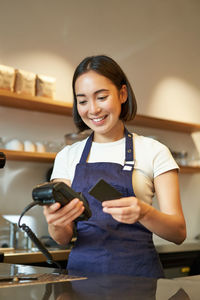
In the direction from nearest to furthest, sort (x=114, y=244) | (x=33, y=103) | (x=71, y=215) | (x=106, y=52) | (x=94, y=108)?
(x=71, y=215) < (x=114, y=244) < (x=94, y=108) < (x=33, y=103) < (x=106, y=52)

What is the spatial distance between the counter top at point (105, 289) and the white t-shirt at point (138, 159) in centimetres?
54

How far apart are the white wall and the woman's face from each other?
5.77 ft

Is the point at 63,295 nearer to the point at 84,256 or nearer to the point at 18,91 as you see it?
the point at 84,256

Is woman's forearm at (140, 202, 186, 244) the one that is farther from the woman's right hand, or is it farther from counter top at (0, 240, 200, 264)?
counter top at (0, 240, 200, 264)

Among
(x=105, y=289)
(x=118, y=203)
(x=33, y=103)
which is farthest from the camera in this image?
(x=33, y=103)

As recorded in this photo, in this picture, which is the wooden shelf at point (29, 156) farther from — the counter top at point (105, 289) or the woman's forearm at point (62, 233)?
the counter top at point (105, 289)

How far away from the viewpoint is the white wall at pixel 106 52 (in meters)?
3.31

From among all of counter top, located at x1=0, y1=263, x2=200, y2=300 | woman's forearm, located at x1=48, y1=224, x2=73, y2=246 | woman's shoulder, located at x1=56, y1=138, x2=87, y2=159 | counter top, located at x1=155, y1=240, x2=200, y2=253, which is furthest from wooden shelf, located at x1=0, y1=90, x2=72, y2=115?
counter top, located at x1=0, y1=263, x2=200, y2=300

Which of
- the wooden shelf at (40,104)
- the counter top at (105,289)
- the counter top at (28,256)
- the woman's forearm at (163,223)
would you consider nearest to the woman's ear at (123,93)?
the woman's forearm at (163,223)

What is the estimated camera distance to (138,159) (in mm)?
1576

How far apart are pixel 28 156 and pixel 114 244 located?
1.71m

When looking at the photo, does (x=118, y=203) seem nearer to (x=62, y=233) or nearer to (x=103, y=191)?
(x=103, y=191)

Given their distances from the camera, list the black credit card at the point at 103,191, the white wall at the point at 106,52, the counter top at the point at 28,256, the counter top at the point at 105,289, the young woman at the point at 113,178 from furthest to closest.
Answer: the white wall at the point at 106,52 < the counter top at the point at 28,256 < the young woman at the point at 113,178 < the black credit card at the point at 103,191 < the counter top at the point at 105,289

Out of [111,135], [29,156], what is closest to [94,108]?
[111,135]
